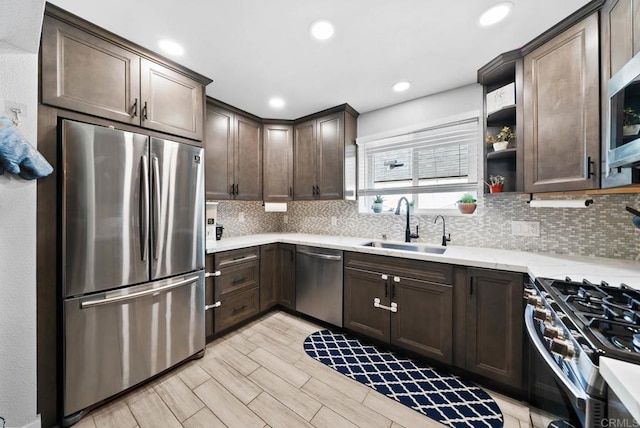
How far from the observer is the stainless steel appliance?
0.67 m

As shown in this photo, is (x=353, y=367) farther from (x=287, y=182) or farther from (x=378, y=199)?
(x=287, y=182)

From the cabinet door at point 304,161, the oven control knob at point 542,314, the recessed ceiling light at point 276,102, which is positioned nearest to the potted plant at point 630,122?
the oven control knob at point 542,314

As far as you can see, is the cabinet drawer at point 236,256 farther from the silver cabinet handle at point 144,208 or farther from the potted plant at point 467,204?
the potted plant at point 467,204

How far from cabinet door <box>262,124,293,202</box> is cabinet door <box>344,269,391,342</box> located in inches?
55.7

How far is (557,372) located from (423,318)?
109 cm

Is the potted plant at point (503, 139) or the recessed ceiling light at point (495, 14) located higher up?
the recessed ceiling light at point (495, 14)

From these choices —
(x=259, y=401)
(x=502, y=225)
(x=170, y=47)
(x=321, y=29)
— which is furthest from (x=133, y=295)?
(x=502, y=225)

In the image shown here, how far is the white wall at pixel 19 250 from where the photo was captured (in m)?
1.22

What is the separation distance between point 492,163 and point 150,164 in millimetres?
2833

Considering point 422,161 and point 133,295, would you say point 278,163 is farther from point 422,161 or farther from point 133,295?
point 133,295

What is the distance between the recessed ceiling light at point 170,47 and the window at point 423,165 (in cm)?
197

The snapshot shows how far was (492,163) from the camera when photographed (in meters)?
2.12

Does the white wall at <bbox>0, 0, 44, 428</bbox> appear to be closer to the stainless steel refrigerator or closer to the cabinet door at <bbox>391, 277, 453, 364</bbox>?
the stainless steel refrigerator

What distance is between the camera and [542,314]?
104cm
